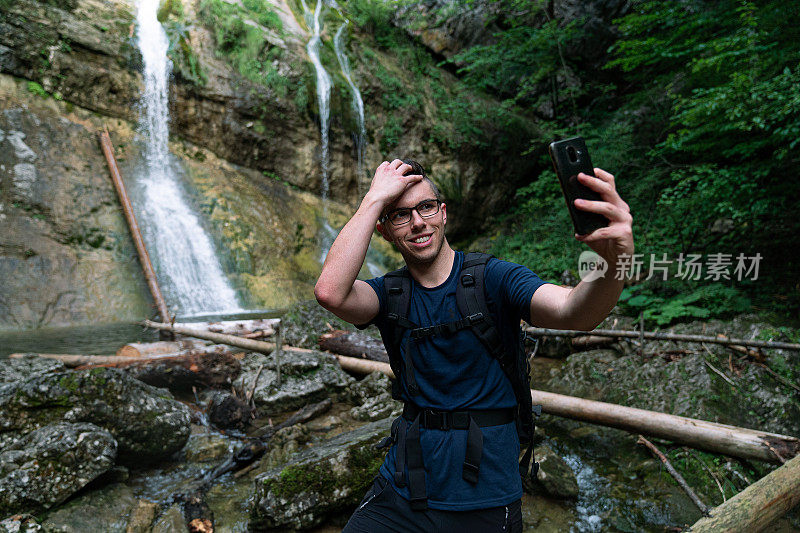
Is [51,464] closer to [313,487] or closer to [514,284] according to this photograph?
[313,487]

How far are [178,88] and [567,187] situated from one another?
57.3ft

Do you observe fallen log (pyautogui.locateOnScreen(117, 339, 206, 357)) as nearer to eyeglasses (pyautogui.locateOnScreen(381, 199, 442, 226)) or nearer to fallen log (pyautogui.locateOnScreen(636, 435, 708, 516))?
eyeglasses (pyautogui.locateOnScreen(381, 199, 442, 226))

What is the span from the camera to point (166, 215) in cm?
1341

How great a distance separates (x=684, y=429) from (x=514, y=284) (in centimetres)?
357

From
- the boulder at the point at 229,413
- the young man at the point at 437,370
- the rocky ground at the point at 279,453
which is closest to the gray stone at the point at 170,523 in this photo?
the rocky ground at the point at 279,453

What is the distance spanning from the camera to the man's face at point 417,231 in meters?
1.66

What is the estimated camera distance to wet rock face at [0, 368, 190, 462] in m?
3.85

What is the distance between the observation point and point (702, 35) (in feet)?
28.4

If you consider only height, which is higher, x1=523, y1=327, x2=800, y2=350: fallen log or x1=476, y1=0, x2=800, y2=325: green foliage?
x1=476, y1=0, x2=800, y2=325: green foliage

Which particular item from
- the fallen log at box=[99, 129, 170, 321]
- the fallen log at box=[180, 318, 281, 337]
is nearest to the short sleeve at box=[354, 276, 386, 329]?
the fallen log at box=[180, 318, 281, 337]

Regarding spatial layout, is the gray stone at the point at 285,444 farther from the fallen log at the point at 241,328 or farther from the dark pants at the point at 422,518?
the fallen log at the point at 241,328

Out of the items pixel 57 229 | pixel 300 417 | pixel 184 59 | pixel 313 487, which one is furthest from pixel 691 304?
pixel 184 59

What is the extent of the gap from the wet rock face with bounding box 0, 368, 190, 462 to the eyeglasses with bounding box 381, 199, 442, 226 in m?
3.94

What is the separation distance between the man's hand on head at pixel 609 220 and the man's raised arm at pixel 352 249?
695mm
